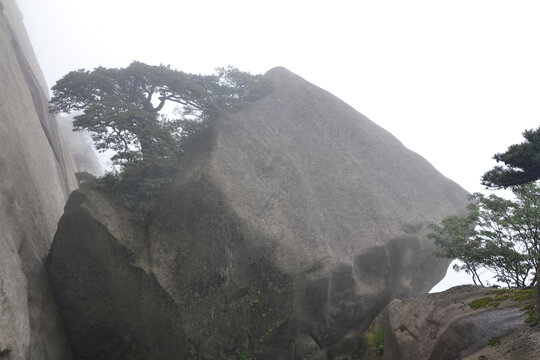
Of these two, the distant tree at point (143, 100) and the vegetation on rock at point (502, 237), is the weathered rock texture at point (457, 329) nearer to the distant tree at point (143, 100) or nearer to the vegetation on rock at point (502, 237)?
the vegetation on rock at point (502, 237)

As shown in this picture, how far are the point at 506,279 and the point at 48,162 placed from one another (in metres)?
20.3

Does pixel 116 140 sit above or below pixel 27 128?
below

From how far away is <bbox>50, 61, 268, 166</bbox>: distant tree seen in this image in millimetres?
13438

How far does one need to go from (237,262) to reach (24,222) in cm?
795

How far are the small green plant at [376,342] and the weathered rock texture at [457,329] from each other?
0.28 meters

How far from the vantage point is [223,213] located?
1241 cm

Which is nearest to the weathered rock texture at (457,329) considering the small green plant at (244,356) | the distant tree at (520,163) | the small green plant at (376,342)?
the small green plant at (376,342)

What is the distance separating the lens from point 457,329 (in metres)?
7.77

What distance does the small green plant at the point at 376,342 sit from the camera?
1098 centimetres

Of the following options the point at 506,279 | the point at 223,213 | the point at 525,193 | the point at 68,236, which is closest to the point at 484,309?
the point at 506,279

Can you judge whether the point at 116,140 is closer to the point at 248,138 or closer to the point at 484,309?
the point at 248,138

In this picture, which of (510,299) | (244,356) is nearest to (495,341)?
(510,299)

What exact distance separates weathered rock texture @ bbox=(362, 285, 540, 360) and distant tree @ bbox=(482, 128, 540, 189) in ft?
9.58

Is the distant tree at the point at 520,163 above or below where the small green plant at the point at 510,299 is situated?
above
